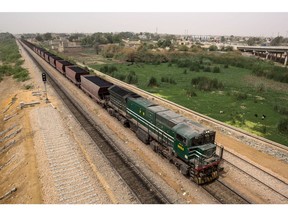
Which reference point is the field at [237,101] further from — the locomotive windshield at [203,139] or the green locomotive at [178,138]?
the green locomotive at [178,138]

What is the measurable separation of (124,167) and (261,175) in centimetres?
1104

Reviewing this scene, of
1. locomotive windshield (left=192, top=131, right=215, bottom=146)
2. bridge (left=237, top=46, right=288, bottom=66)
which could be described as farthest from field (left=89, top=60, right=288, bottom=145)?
bridge (left=237, top=46, right=288, bottom=66)

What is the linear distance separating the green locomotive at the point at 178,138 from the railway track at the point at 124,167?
279cm

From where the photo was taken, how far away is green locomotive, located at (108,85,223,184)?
1602 centimetres

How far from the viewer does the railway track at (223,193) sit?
14.9 meters

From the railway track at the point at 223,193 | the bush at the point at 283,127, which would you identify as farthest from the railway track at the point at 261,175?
the bush at the point at 283,127

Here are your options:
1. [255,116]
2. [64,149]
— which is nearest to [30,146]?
[64,149]

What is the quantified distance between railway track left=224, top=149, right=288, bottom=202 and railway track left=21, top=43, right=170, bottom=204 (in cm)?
765

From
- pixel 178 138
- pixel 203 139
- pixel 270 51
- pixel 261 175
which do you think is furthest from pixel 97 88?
pixel 270 51

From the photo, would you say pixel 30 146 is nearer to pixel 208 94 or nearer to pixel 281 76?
pixel 208 94

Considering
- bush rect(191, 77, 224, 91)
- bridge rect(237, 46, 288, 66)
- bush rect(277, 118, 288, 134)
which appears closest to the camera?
bush rect(277, 118, 288, 134)

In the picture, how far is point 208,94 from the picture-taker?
43.6m

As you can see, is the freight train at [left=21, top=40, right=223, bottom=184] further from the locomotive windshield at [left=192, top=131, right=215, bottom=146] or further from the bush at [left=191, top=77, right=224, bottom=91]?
the bush at [left=191, top=77, right=224, bottom=91]

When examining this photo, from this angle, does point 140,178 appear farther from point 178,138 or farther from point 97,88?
point 97,88
